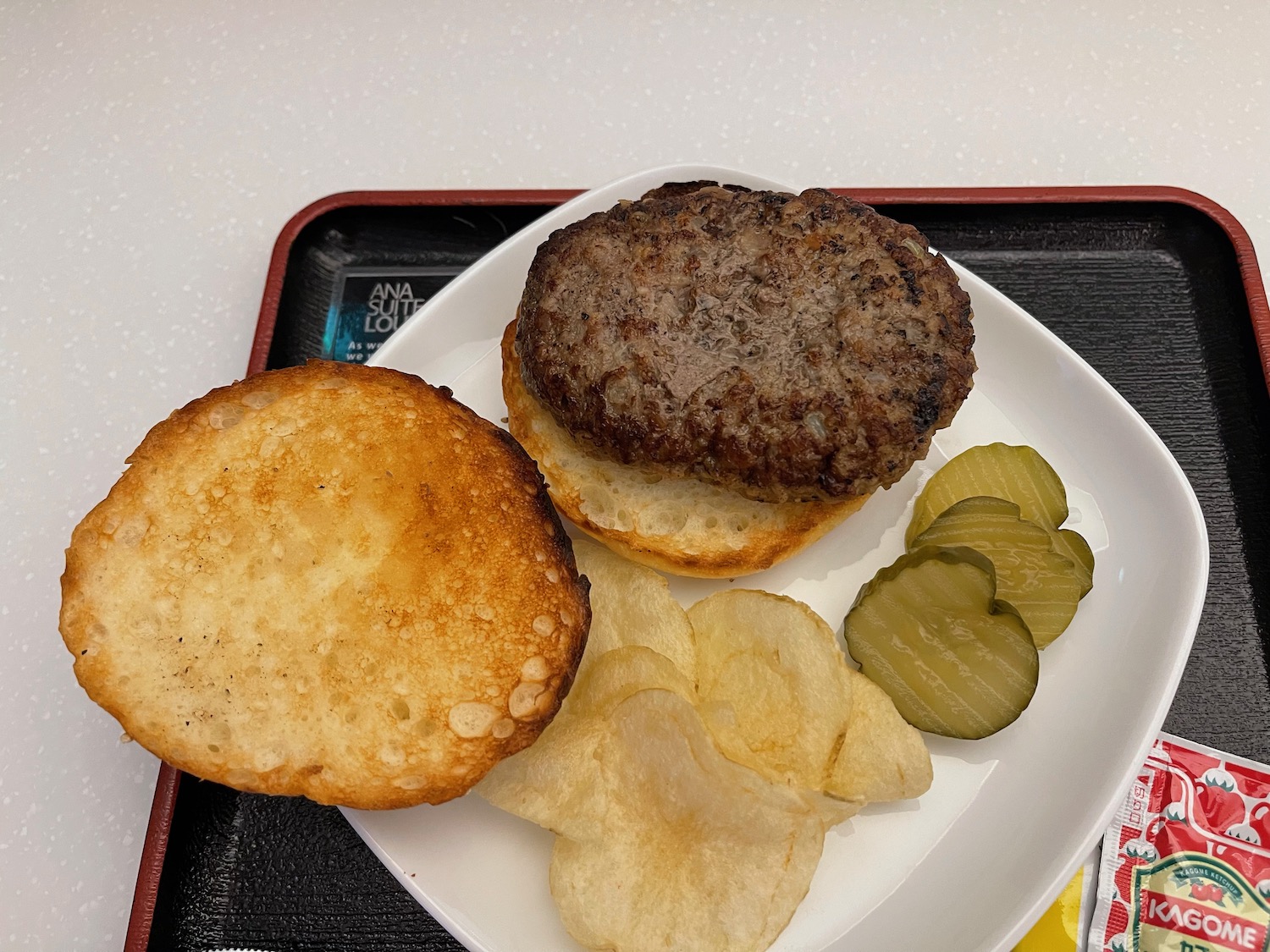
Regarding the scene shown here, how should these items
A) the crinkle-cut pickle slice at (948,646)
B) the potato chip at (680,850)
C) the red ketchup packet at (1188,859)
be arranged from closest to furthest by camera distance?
the potato chip at (680,850), the crinkle-cut pickle slice at (948,646), the red ketchup packet at (1188,859)

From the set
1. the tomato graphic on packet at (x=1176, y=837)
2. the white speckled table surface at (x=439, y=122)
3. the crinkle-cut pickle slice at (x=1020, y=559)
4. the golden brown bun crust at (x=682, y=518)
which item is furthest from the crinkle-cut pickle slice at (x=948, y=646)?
the white speckled table surface at (x=439, y=122)

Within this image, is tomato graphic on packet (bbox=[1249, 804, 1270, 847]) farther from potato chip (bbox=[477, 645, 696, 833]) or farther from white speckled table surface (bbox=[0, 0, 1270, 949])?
white speckled table surface (bbox=[0, 0, 1270, 949])

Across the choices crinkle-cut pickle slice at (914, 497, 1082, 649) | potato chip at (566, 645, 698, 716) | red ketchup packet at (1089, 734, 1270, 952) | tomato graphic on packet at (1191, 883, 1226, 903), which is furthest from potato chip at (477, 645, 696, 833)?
tomato graphic on packet at (1191, 883, 1226, 903)

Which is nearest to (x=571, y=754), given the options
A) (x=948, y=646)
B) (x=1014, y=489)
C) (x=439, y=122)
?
(x=948, y=646)

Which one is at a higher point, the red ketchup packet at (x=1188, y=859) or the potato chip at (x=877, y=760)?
the potato chip at (x=877, y=760)

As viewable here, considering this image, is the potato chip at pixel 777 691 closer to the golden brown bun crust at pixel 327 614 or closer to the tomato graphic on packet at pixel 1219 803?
the golden brown bun crust at pixel 327 614
